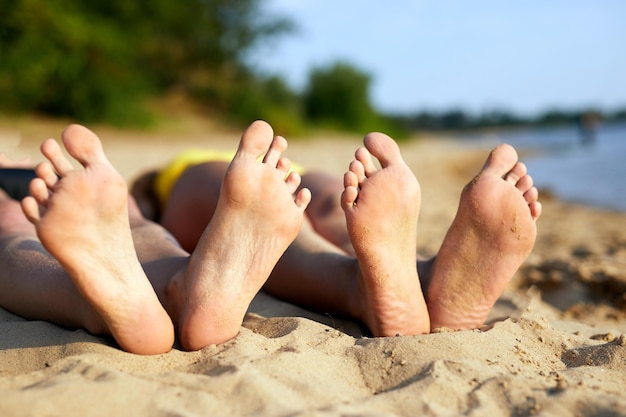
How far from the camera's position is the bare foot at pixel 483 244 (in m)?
1.37

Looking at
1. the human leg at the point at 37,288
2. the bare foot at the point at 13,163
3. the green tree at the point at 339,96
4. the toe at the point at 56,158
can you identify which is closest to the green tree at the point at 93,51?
the green tree at the point at 339,96

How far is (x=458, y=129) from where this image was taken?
49.0 metres

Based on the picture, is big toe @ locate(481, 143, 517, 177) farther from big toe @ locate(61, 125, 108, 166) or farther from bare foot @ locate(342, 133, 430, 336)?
big toe @ locate(61, 125, 108, 166)

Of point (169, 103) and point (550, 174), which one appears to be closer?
point (550, 174)

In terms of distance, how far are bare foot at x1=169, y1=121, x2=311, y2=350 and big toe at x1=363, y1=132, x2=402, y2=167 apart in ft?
0.72

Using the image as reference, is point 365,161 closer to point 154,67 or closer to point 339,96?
point 154,67

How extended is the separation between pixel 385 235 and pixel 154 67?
14072 mm

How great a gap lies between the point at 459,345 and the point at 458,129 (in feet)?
162

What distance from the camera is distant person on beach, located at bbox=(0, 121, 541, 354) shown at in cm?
111

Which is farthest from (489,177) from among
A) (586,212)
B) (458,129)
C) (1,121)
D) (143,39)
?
(458,129)

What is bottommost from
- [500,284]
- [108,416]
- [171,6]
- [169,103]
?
[108,416]

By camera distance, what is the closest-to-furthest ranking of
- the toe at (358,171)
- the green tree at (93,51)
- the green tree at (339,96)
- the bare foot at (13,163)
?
1. the toe at (358,171)
2. the bare foot at (13,163)
3. the green tree at (93,51)
4. the green tree at (339,96)

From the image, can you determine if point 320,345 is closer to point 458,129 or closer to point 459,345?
point 459,345

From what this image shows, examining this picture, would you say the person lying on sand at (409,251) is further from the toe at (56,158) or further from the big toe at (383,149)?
the toe at (56,158)
